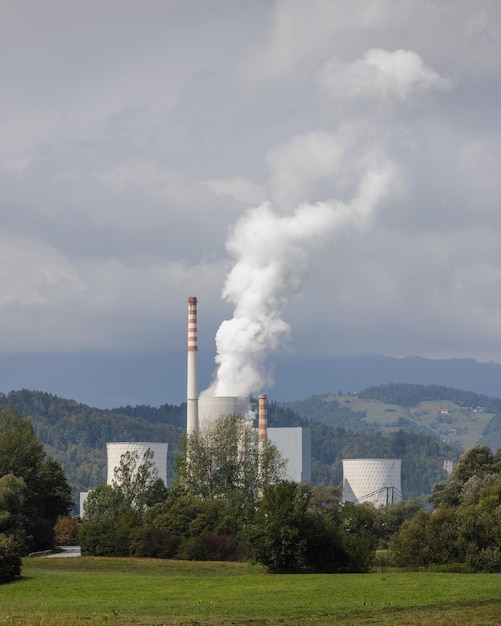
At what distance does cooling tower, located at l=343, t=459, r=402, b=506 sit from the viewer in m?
166

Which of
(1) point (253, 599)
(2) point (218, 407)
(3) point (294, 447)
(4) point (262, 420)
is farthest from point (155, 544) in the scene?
(3) point (294, 447)

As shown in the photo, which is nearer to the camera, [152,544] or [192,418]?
[152,544]

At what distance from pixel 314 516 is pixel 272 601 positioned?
2134 centimetres

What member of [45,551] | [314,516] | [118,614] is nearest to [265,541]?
[314,516]

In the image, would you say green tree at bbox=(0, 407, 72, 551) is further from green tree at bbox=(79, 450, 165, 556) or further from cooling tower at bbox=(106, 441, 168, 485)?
cooling tower at bbox=(106, 441, 168, 485)

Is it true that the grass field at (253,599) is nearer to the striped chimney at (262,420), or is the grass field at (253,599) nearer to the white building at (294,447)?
the striped chimney at (262,420)

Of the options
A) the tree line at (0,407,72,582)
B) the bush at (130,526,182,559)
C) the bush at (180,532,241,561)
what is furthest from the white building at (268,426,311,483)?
the bush at (180,532,241,561)

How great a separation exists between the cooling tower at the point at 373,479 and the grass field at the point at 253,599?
10762cm

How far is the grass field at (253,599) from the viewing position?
34844mm

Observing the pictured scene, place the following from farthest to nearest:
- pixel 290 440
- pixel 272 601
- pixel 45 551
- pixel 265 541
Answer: pixel 290 440 < pixel 45 551 < pixel 265 541 < pixel 272 601

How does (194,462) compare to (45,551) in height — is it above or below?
above

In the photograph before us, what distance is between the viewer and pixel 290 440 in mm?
192875

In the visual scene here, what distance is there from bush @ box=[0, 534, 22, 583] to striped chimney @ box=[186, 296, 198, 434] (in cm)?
6406

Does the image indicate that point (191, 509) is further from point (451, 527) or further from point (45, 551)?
point (451, 527)
